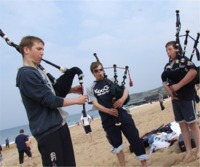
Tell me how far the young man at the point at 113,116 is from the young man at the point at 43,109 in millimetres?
1479

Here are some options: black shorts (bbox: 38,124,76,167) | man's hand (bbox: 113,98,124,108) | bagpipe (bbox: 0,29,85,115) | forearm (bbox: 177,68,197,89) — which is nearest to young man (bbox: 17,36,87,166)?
black shorts (bbox: 38,124,76,167)

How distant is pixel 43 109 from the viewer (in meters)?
2.90

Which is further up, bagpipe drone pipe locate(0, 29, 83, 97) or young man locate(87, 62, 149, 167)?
bagpipe drone pipe locate(0, 29, 83, 97)

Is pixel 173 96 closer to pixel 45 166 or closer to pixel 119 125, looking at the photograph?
pixel 119 125

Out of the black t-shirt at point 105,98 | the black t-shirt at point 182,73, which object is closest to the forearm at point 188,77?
the black t-shirt at point 182,73

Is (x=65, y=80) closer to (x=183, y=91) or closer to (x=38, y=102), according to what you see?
(x=38, y=102)

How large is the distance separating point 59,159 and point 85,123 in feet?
32.9

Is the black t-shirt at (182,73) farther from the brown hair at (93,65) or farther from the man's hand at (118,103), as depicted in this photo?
the brown hair at (93,65)

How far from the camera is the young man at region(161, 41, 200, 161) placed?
4125mm

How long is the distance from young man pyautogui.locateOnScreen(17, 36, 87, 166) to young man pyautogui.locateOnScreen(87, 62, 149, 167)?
1.48 meters

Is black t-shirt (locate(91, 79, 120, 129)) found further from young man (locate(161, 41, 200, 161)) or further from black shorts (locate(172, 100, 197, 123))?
black shorts (locate(172, 100, 197, 123))

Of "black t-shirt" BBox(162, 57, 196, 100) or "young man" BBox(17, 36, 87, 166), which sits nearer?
"young man" BBox(17, 36, 87, 166)

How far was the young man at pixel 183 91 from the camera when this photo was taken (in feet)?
13.5

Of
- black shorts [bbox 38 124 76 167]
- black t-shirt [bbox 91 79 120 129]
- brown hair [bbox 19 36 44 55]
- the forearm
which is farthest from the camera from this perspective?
black t-shirt [bbox 91 79 120 129]
